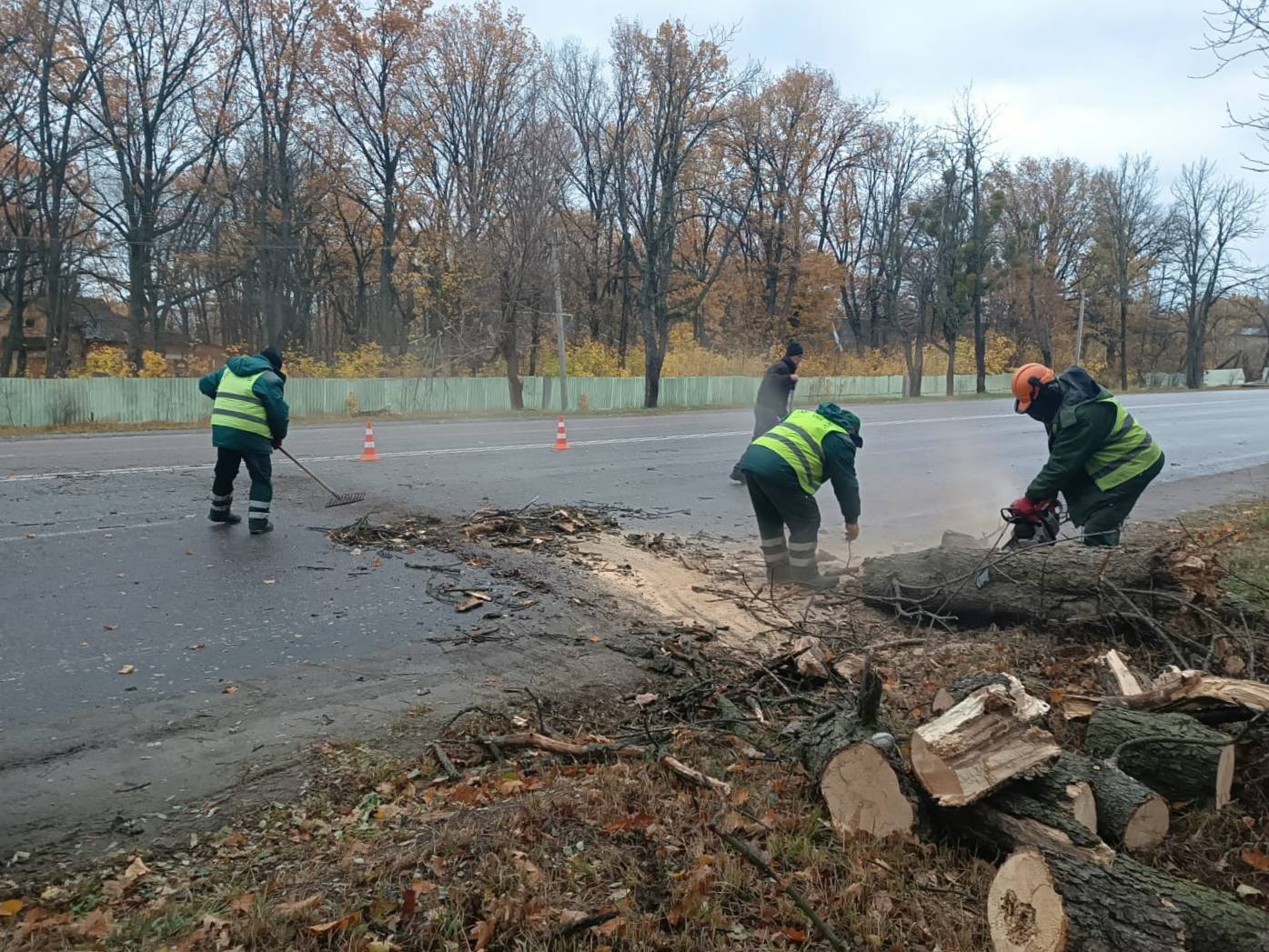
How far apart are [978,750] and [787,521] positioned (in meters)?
3.45

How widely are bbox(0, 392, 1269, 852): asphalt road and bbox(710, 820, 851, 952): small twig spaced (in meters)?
1.76

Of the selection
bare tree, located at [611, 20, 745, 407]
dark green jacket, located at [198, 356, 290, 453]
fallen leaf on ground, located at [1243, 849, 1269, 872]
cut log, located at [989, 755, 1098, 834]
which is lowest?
fallen leaf on ground, located at [1243, 849, 1269, 872]

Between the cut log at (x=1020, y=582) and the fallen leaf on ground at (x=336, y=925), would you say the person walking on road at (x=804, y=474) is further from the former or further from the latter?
the fallen leaf on ground at (x=336, y=925)

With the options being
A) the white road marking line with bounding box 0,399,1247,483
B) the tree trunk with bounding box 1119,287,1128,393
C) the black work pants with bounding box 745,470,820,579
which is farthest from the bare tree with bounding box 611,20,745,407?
the tree trunk with bounding box 1119,287,1128,393

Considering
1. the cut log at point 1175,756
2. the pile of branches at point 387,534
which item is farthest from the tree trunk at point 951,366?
the cut log at point 1175,756

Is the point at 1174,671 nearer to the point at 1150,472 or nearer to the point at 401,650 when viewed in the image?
the point at 1150,472

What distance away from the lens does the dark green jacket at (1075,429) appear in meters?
5.76

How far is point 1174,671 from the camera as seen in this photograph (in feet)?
12.1

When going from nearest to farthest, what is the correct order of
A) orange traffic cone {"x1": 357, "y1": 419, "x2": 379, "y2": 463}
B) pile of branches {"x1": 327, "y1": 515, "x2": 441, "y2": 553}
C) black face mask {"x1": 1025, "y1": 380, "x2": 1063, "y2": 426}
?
black face mask {"x1": 1025, "y1": 380, "x2": 1063, "y2": 426} → pile of branches {"x1": 327, "y1": 515, "x2": 441, "y2": 553} → orange traffic cone {"x1": 357, "y1": 419, "x2": 379, "y2": 463}

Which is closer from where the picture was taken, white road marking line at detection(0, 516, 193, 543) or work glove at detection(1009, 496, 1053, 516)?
work glove at detection(1009, 496, 1053, 516)

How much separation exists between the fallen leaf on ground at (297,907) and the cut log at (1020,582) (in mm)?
3956

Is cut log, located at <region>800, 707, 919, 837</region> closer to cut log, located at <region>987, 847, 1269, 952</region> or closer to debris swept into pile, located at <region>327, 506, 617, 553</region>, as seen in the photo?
cut log, located at <region>987, 847, 1269, 952</region>

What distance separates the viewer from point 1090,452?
230 inches

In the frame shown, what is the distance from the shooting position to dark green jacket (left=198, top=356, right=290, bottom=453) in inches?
288
